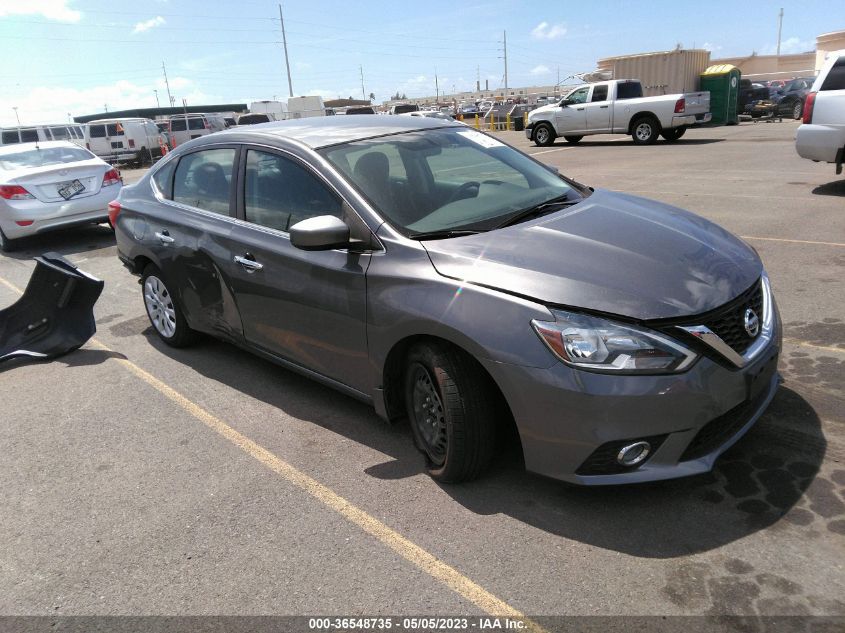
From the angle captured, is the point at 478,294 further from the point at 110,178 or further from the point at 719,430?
the point at 110,178

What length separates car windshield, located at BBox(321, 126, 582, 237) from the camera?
11.3ft

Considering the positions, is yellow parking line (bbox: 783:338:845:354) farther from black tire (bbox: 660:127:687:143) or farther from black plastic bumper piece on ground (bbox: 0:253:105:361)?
black tire (bbox: 660:127:687:143)

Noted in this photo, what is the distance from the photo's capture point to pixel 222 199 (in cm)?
439

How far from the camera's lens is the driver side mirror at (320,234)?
325cm

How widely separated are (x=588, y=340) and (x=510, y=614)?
1068 millimetres

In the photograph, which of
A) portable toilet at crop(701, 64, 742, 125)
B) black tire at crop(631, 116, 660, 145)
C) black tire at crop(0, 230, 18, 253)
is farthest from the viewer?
portable toilet at crop(701, 64, 742, 125)

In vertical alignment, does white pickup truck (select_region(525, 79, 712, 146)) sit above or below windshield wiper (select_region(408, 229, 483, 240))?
below

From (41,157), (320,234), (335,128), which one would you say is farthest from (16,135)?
(320,234)

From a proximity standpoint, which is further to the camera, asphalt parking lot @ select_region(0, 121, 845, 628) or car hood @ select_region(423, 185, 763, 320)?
car hood @ select_region(423, 185, 763, 320)

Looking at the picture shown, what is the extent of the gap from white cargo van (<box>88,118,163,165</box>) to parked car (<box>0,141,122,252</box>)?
18703 millimetres

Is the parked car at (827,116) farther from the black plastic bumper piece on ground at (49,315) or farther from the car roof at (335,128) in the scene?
the black plastic bumper piece on ground at (49,315)

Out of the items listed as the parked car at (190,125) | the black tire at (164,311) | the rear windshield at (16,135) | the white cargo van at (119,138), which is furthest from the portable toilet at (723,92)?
the black tire at (164,311)

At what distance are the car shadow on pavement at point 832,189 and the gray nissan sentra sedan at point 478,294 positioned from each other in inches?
292

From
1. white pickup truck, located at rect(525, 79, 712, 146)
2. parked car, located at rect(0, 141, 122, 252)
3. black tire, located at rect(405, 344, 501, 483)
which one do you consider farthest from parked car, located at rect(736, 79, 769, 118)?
black tire, located at rect(405, 344, 501, 483)
